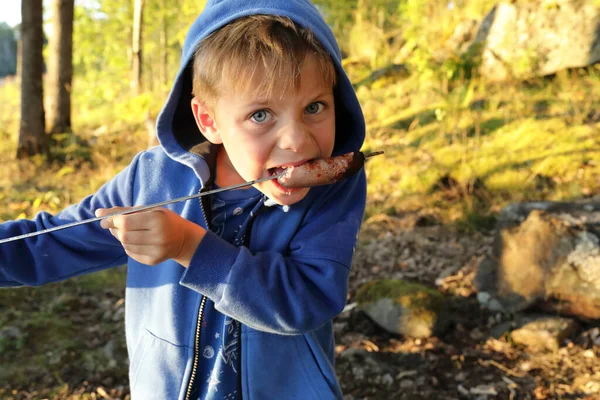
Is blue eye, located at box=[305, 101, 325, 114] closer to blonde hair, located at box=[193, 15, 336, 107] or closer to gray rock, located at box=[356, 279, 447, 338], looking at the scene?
blonde hair, located at box=[193, 15, 336, 107]

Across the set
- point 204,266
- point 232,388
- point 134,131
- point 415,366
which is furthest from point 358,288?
point 134,131

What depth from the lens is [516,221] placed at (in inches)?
134

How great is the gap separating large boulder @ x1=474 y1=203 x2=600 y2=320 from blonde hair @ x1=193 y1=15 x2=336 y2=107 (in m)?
2.26

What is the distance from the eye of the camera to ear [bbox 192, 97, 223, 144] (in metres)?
1.56

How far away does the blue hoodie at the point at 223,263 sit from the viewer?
133cm

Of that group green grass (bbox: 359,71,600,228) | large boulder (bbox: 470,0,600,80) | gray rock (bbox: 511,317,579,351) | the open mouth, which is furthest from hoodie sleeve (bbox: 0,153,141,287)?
large boulder (bbox: 470,0,600,80)

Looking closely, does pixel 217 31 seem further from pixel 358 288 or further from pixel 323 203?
pixel 358 288

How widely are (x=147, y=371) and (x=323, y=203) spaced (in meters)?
0.75

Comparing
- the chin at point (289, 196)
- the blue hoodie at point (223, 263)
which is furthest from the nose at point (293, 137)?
the blue hoodie at point (223, 263)

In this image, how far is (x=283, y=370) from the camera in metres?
1.57

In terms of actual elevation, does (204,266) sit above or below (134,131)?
above

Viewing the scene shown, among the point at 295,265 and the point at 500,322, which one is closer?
the point at 295,265

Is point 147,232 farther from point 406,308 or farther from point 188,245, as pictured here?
point 406,308

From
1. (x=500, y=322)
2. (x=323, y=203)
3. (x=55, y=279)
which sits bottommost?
(x=500, y=322)
